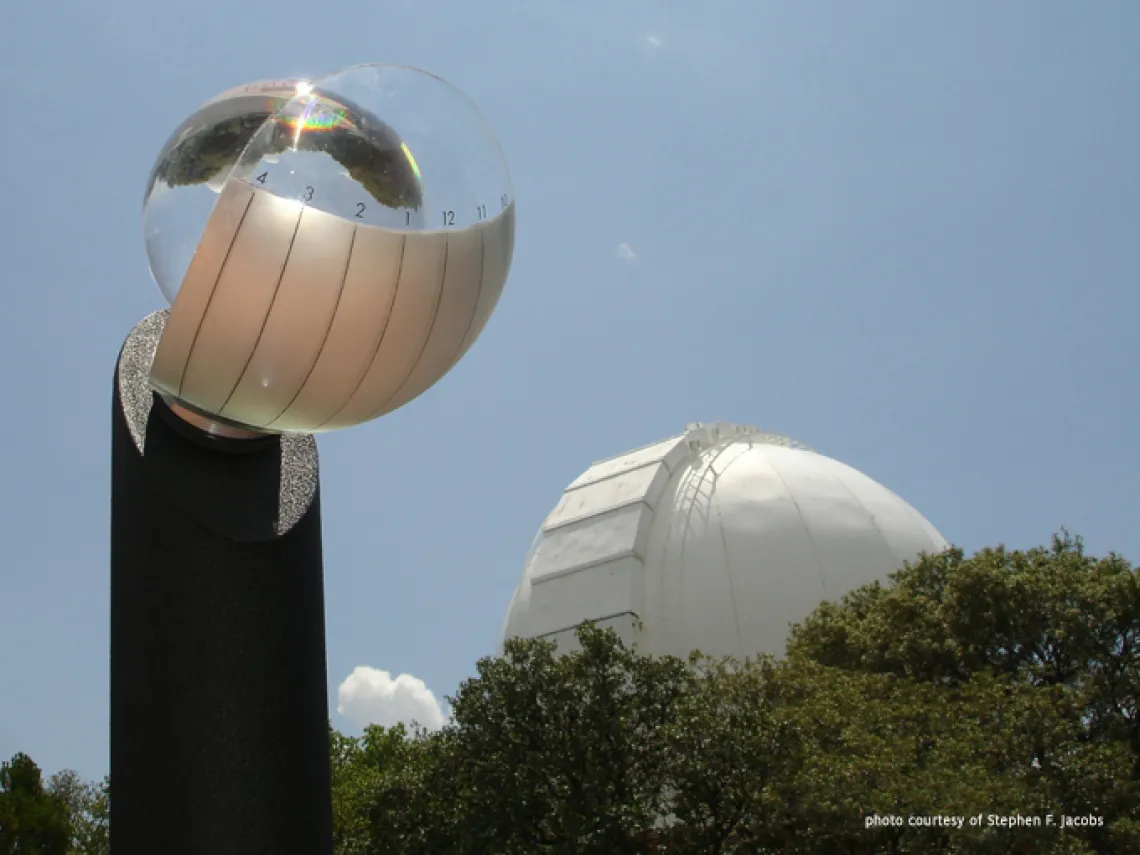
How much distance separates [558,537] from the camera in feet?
120

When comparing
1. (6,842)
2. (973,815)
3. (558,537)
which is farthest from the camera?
(558,537)

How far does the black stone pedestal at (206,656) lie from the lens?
6965 mm

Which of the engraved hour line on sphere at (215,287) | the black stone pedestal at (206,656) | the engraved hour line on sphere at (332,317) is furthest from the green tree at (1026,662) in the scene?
the engraved hour line on sphere at (215,287)

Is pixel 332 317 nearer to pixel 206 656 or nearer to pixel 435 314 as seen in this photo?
pixel 435 314

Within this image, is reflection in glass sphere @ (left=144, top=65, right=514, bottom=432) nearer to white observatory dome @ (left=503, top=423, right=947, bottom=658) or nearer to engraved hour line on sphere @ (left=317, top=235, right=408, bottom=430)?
engraved hour line on sphere @ (left=317, top=235, right=408, bottom=430)

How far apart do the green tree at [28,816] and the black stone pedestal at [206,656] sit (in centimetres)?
1894

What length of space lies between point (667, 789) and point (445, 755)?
3.62 meters

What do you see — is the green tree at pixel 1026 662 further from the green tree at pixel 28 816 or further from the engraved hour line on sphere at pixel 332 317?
the green tree at pixel 28 816

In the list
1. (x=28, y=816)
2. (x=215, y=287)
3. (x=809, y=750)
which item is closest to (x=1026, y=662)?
(x=809, y=750)

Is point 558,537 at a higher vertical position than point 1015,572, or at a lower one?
higher

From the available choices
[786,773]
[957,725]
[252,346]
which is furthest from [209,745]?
[957,725]

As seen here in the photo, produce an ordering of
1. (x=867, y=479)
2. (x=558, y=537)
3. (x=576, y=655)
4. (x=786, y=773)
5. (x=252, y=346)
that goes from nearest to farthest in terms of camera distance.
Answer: (x=252, y=346) < (x=786, y=773) < (x=576, y=655) < (x=558, y=537) < (x=867, y=479)

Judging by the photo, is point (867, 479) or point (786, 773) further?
→ point (867, 479)

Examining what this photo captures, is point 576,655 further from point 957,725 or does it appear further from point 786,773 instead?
point 957,725
